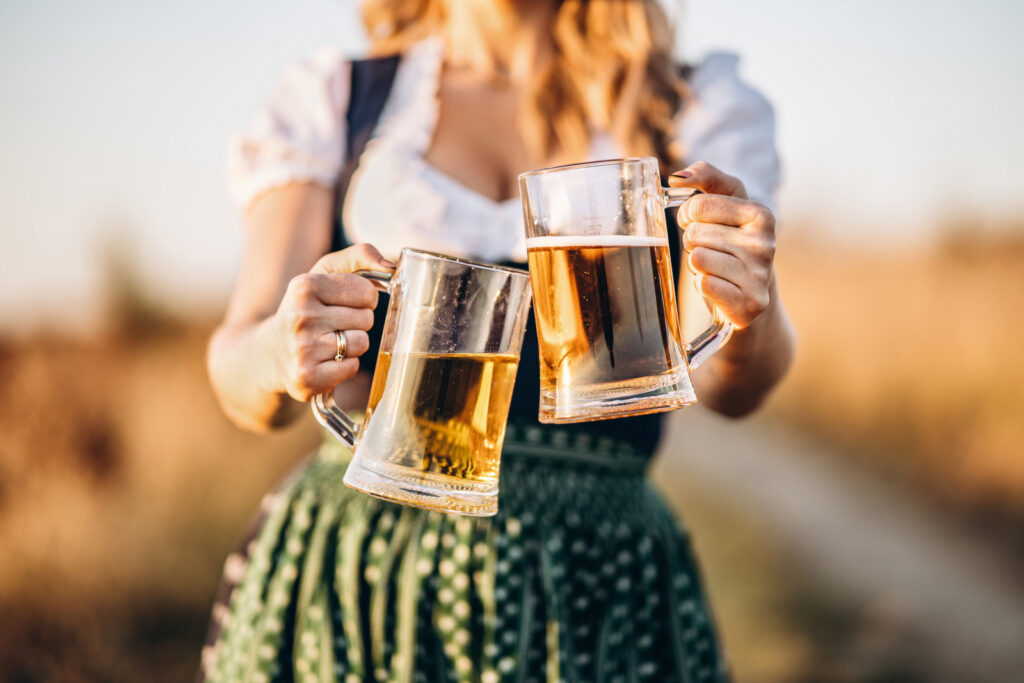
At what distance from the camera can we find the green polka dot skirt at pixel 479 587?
125 centimetres

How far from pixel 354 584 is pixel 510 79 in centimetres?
111

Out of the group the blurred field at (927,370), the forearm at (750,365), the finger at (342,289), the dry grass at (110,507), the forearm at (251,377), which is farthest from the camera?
the blurred field at (927,370)

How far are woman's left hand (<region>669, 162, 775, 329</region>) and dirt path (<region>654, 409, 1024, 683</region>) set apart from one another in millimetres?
3596

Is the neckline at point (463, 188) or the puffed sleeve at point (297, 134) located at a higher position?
the puffed sleeve at point (297, 134)

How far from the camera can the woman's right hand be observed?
86cm

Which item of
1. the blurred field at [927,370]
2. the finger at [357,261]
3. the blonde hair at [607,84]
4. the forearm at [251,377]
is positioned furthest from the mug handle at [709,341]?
the blurred field at [927,370]

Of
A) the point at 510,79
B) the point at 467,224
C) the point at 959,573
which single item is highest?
the point at 510,79

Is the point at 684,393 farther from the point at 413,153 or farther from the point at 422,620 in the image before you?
the point at 413,153

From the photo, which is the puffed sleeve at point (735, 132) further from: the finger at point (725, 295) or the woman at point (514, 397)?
the finger at point (725, 295)

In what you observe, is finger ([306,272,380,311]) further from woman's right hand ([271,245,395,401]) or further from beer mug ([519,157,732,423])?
beer mug ([519,157,732,423])

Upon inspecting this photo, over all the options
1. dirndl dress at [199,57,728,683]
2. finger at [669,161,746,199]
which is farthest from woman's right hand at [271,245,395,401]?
dirndl dress at [199,57,728,683]

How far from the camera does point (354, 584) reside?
127cm

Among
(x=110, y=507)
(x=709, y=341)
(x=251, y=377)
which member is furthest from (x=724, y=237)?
(x=110, y=507)

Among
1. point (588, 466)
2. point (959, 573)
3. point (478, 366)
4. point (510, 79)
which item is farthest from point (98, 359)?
point (959, 573)
